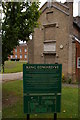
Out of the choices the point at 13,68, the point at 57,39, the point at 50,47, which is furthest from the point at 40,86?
the point at 13,68

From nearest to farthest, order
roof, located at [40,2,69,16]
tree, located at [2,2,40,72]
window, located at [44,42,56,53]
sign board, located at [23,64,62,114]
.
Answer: sign board, located at [23,64,62,114] → tree, located at [2,2,40,72] → roof, located at [40,2,69,16] → window, located at [44,42,56,53]

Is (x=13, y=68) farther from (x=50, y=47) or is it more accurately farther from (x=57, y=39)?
(x=57, y=39)

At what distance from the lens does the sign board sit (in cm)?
501

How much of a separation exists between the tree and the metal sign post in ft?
9.08

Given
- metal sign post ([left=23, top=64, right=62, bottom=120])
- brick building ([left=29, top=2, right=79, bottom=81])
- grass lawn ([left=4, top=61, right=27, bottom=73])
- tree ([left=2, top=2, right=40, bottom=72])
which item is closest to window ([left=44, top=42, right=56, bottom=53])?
brick building ([left=29, top=2, right=79, bottom=81])

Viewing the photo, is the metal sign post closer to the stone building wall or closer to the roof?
the stone building wall

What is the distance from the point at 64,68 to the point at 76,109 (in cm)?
862

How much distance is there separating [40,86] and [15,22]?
13.0 feet

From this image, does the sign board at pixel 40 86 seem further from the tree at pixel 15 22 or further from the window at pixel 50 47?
the window at pixel 50 47

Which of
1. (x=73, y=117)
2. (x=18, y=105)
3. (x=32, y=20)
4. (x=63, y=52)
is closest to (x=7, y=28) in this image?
(x=32, y=20)

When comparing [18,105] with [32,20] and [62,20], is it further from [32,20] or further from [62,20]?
A: [62,20]

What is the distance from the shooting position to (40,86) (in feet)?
16.6

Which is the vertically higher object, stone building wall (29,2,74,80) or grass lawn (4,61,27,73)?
stone building wall (29,2,74,80)

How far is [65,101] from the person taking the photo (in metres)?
8.48
